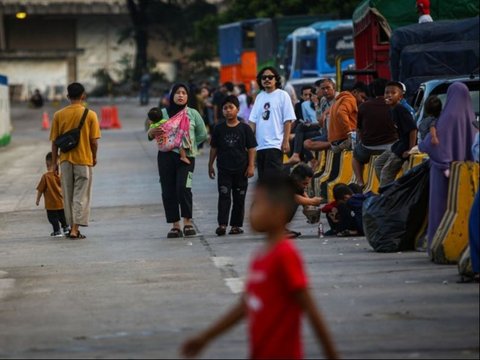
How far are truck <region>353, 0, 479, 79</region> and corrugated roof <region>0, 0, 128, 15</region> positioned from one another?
219 feet

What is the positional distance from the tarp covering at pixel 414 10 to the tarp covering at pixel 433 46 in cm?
167

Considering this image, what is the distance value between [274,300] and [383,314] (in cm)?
401

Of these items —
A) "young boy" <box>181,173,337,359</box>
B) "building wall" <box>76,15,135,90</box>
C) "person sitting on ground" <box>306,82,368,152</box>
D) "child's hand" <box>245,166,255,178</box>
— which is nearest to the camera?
"young boy" <box>181,173,337,359</box>

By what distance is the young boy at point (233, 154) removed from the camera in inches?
646

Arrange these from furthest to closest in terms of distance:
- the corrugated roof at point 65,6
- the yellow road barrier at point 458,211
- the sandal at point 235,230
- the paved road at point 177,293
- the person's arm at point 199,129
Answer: the corrugated roof at point 65,6
the sandal at point 235,230
the person's arm at point 199,129
the yellow road barrier at point 458,211
the paved road at point 177,293

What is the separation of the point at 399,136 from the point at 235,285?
193 inches

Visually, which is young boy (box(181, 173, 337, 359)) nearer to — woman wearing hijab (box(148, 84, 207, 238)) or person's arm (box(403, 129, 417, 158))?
person's arm (box(403, 129, 417, 158))

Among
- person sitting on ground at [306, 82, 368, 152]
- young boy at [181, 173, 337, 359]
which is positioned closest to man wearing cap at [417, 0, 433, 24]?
→ person sitting on ground at [306, 82, 368, 152]

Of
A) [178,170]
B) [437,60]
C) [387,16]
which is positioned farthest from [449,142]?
[387,16]

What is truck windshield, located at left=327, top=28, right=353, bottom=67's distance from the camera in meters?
41.6

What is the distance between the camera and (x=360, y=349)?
8914mm

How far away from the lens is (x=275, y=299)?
246 inches

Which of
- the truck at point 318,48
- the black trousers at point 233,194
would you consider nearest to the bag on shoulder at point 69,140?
the black trousers at point 233,194

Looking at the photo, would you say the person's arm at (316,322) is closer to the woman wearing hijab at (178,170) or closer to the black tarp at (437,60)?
the woman wearing hijab at (178,170)
